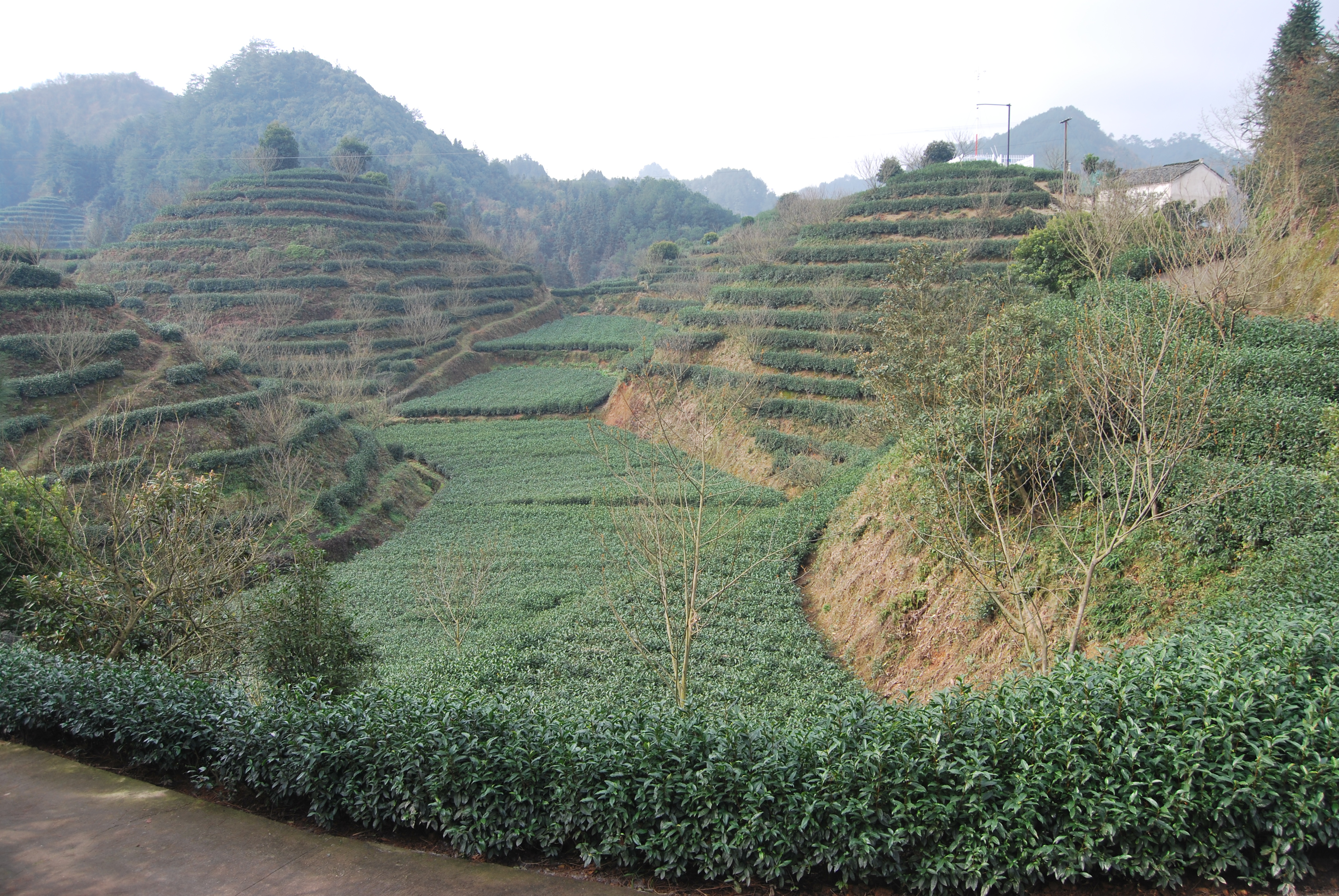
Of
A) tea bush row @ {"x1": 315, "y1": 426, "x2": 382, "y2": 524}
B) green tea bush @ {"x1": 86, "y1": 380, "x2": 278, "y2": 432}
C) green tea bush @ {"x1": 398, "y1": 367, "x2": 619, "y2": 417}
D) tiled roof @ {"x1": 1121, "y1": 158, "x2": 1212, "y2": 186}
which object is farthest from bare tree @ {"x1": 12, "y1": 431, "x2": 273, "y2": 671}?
tiled roof @ {"x1": 1121, "y1": 158, "x2": 1212, "y2": 186}

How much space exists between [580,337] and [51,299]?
32727mm

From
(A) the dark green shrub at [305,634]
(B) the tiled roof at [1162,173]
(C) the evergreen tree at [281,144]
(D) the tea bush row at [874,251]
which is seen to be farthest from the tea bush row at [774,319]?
(C) the evergreen tree at [281,144]

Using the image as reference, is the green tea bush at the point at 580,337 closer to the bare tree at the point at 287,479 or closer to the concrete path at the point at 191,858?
the bare tree at the point at 287,479

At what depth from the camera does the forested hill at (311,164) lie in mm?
91500

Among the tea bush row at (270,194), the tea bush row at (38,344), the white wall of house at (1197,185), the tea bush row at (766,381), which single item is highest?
the tea bush row at (270,194)

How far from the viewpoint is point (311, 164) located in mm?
90688

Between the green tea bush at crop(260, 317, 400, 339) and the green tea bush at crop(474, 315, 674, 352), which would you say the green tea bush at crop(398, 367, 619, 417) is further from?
the green tea bush at crop(260, 317, 400, 339)

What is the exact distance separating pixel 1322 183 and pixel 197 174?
102045 millimetres

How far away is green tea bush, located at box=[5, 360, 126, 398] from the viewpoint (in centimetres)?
2394

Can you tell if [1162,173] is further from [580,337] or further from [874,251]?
[580,337]

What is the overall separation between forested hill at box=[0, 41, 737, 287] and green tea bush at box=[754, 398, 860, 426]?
5355 centimetres

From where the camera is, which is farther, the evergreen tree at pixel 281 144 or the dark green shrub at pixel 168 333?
the evergreen tree at pixel 281 144

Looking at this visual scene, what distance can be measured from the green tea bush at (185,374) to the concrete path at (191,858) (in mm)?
24248

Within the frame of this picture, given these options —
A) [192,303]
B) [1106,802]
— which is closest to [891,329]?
[1106,802]
